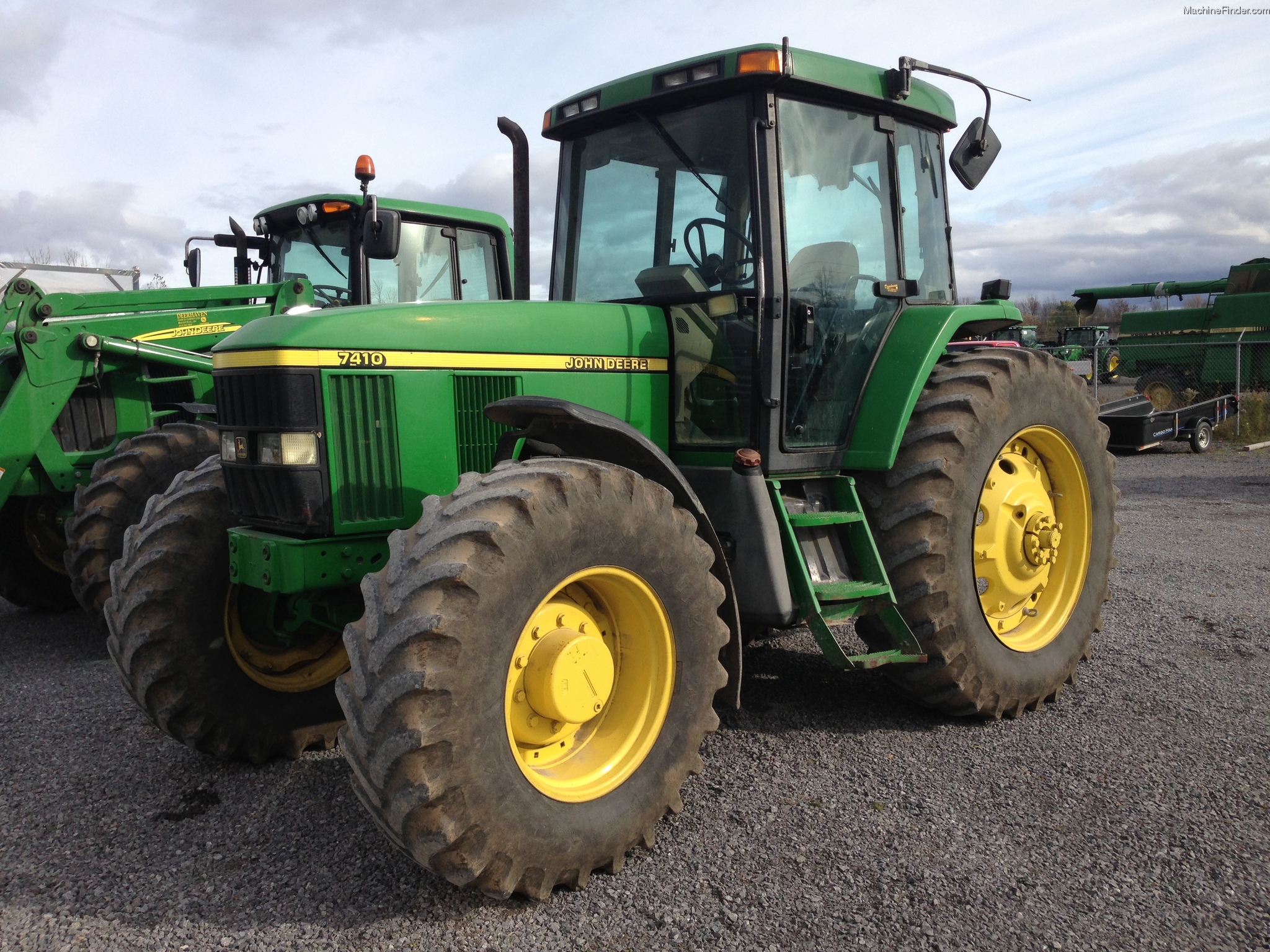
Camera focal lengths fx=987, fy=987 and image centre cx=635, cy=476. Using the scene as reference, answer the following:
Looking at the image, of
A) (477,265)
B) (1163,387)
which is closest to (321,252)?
(477,265)

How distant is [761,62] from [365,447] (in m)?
1.98

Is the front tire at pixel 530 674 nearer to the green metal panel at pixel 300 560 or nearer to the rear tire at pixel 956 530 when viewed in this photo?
the green metal panel at pixel 300 560

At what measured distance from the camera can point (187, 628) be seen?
351 cm

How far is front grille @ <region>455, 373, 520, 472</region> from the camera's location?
342 cm

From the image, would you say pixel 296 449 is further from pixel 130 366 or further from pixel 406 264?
pixel 406 264

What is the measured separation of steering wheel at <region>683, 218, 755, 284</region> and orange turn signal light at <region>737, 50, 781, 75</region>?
0.55m

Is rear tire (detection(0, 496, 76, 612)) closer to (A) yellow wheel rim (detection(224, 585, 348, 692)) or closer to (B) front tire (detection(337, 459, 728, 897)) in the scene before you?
(A) yellow wheel rim (detection(224, 585, 348, 692))

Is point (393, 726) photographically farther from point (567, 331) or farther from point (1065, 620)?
point (1065, 620)

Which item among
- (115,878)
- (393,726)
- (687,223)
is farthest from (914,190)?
(115,878)

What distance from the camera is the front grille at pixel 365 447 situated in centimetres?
316

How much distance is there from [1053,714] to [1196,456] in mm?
11874

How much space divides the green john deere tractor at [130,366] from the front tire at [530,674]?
8.76 ft

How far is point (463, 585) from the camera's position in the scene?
251 centimetres

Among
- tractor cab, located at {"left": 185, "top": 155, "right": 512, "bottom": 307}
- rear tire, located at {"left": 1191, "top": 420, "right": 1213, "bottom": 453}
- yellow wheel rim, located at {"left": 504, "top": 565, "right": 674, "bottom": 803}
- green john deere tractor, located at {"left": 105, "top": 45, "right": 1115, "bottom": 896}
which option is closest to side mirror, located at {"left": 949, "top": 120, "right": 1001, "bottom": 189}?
green john deere tractor, located at {"left": 105, "top": 45, "right": 1115, "bottom": 896}
